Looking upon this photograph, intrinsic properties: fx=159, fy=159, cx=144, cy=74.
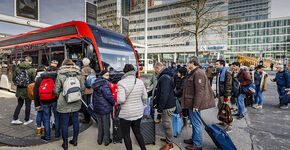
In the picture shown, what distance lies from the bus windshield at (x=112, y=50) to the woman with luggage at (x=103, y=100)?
253 cm

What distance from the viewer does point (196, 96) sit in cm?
303

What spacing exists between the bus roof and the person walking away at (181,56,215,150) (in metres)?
4.10

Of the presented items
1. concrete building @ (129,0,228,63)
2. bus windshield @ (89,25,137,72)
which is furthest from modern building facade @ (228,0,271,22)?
bus windshield @ (89,25,137,72)

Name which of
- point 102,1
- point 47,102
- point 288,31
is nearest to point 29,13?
point 47,102

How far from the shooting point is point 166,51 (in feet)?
135

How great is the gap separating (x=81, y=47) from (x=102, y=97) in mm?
3406

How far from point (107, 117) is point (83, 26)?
418 cm

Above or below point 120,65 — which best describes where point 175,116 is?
below

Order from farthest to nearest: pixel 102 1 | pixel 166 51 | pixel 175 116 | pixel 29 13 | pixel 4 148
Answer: pixel 102 1, pixel 166 51, pixel 29 13, pixel 175 116, pixel 4 148

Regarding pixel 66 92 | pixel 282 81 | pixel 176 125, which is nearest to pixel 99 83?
pixel 66 92

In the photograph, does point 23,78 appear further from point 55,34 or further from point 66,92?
point 55,34

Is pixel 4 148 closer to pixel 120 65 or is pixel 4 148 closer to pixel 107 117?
pixel 107 117

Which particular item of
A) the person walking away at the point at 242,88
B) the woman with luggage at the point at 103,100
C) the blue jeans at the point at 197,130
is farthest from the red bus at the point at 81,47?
the person walking away at the point at 242,88

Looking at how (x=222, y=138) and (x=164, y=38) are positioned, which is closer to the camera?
(x=222, y=138)
